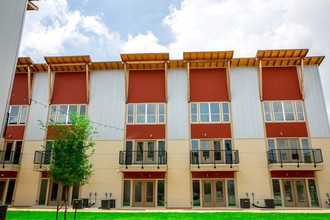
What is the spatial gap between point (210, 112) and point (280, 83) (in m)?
6.28

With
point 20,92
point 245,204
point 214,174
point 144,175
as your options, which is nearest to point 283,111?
point 214,174

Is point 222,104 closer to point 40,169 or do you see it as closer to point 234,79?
point 234,79

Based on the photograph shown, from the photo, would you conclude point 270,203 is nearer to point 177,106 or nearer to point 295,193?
point 295,193

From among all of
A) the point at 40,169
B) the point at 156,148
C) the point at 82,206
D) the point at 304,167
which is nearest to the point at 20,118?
the point at 40,169

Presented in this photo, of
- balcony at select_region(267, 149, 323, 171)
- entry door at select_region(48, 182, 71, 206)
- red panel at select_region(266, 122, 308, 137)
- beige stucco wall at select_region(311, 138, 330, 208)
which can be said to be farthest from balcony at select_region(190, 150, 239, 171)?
entry door at select_region(48, 182, 71, 206)

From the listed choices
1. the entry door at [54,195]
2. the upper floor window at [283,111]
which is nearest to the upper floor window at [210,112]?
the upper floor window at [283,111]

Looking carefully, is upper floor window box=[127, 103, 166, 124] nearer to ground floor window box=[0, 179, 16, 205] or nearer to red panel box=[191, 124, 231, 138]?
red panel box=[191, 124, 231, 138]

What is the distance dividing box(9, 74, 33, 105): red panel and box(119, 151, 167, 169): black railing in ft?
33.0

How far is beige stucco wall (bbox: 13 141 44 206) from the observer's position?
20625 millimetres

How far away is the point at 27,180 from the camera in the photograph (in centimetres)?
2108

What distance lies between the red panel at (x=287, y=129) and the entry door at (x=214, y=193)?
5506 mm

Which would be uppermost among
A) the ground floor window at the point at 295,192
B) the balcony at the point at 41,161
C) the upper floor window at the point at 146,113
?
the upper floor window at the point at 146,113

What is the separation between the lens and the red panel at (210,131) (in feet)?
68.5

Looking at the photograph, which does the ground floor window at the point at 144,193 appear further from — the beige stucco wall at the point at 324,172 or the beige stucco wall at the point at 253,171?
the beige stucco wall at the point at 324,172
